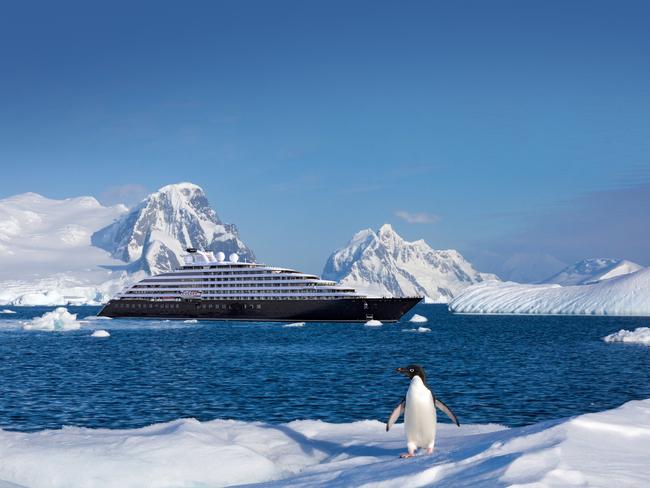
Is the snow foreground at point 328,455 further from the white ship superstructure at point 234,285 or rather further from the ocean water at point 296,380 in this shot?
the white ship superstructure at point 234,285

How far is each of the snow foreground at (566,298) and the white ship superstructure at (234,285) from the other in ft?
96.7

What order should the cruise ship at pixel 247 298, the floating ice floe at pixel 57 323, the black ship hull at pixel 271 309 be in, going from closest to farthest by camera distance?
the floating ice floe at pixel 57 323 → the black ship hull at pixel 271 309 → the cruise ship at pixel 247 298

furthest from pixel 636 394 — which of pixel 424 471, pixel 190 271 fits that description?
pixel 190 271

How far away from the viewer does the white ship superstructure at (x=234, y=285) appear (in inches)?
4117

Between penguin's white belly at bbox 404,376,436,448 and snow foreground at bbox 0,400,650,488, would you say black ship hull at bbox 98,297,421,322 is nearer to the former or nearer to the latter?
snow foreground at bbox 0,400,650,488

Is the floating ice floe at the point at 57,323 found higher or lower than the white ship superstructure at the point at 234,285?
lower

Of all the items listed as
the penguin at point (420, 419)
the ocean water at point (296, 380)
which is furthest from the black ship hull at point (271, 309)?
the penguin at point (420, 419)

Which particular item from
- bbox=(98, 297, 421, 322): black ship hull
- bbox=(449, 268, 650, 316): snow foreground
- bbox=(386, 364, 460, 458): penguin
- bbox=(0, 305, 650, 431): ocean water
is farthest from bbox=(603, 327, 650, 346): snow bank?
bbox=(386, 364, 460, 458): penguin

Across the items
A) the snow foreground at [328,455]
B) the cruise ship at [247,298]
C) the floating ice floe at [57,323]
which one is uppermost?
the cruise ship at [247,298]

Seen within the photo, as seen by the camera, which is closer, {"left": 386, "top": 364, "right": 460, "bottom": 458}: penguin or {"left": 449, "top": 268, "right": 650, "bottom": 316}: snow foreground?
{"left": 386, "top": 364, "right": 460, "bottom": 458}: penguin

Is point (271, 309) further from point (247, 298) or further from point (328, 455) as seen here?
point (328, 455)

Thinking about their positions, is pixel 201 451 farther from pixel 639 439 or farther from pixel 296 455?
pixel 639 439

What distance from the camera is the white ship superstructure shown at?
104562 mm

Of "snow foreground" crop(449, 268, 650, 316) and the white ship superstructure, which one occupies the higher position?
the white ship superstructure
